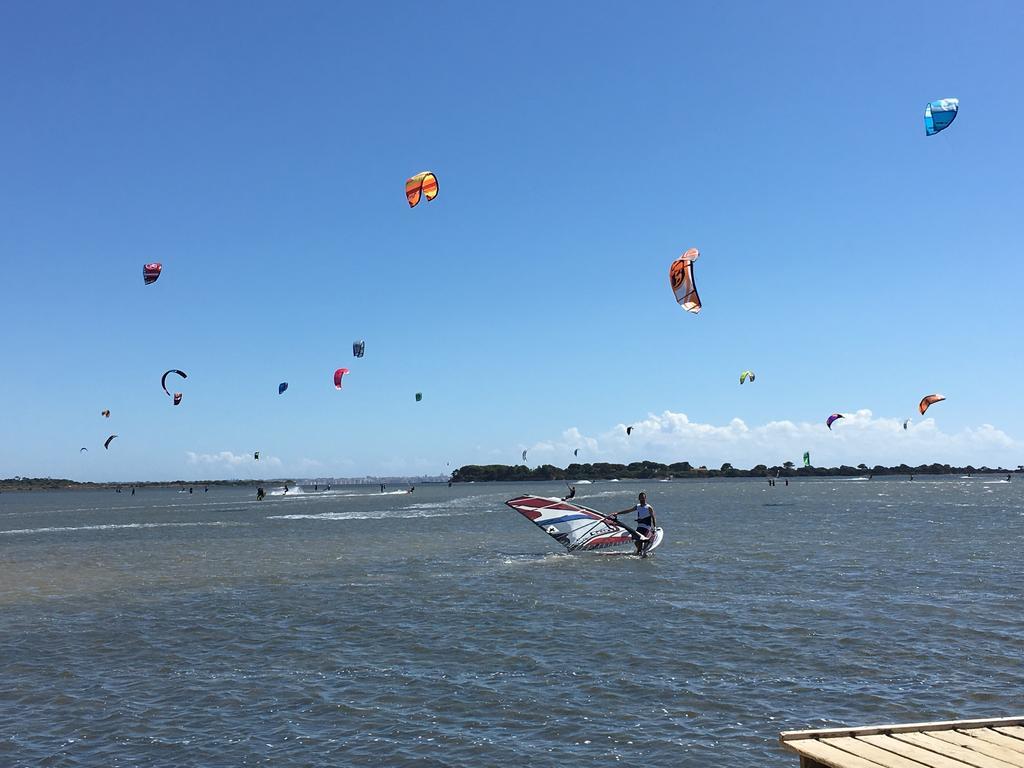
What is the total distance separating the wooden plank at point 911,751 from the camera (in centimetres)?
464

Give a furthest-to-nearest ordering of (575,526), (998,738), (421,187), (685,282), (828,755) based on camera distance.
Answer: (421,187) → (575,526) → (685,282) → (998,738) → (828,755)

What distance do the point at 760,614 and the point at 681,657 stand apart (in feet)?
11.8

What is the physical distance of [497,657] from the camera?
36.9ft

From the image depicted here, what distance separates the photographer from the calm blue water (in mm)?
8055

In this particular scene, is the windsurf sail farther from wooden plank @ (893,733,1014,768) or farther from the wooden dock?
wooden plank @ (893,733,1014,768)

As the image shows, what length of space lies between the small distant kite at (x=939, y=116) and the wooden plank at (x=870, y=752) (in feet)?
72.0

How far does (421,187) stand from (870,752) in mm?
24659

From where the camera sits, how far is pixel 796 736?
5246 millimetres

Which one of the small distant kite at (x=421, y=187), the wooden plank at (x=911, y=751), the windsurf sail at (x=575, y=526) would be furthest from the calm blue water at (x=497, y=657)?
the small distant kite at (x=421, y=187)

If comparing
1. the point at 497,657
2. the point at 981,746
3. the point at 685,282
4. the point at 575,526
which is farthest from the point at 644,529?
the point at 981,746

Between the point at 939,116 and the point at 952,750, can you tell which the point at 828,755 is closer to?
the point at 952,750

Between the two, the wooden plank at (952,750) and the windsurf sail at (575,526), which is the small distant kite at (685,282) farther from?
the wooden plank at (952,750)

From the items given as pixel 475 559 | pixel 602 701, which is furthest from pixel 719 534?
pixel 602 701

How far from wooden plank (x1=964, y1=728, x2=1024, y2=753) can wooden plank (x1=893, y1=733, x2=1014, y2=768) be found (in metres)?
0.30
